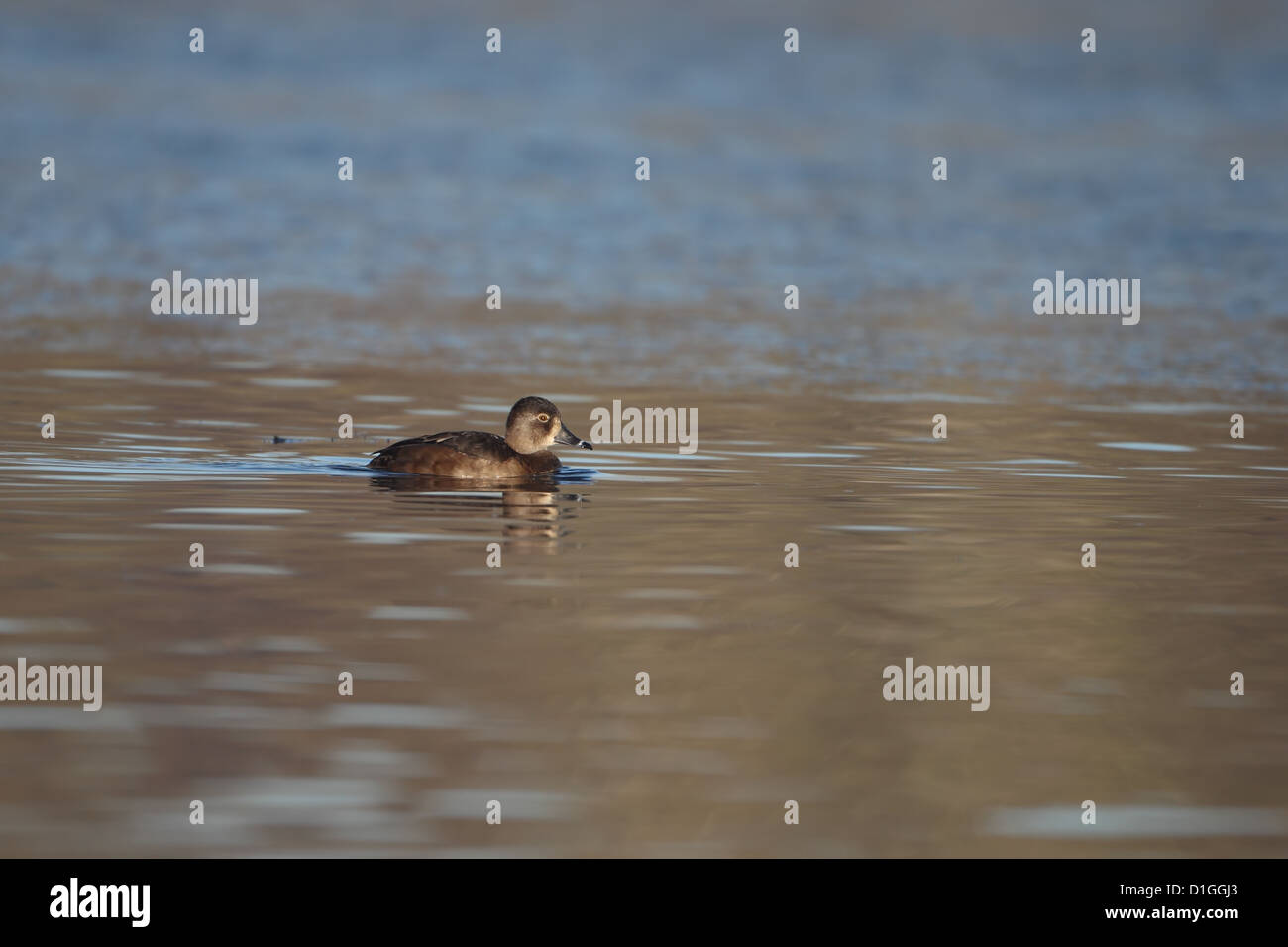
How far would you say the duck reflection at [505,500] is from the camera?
13430 mm

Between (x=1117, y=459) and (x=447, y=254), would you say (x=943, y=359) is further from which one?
(x=447, y=254)

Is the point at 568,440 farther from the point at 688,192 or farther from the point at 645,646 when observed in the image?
the point at 688,192

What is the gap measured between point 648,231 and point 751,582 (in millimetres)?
23070

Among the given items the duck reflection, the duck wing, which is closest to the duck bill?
the duck reflection

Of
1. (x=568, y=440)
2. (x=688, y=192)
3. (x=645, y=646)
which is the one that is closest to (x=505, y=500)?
(x=568, y=440)

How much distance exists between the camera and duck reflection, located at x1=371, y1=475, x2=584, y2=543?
44.1 feet

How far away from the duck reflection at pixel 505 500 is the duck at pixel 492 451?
87mm

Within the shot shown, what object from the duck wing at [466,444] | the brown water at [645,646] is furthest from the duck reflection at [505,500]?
the duck wing at [466,444]

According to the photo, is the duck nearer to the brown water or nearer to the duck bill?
the duck bill

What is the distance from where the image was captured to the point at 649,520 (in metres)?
→ 13.8

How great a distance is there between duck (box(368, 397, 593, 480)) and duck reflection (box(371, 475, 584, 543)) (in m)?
0.09

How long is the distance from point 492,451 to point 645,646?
5.46 metres

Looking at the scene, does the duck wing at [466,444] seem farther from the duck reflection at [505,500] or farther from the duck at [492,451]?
the duck reflection at [505,500]

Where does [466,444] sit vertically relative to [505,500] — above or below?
above
